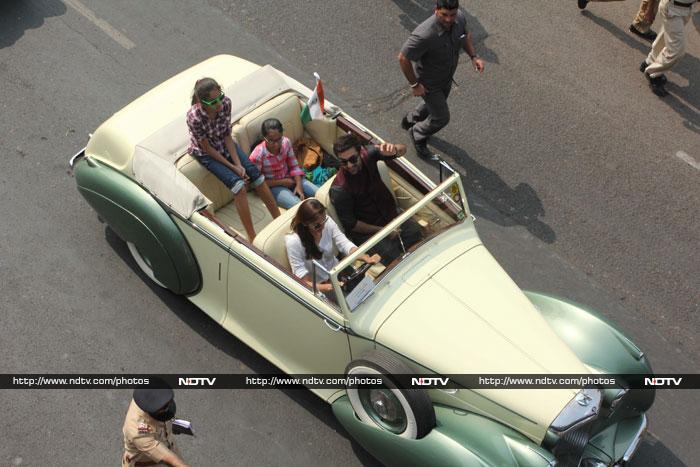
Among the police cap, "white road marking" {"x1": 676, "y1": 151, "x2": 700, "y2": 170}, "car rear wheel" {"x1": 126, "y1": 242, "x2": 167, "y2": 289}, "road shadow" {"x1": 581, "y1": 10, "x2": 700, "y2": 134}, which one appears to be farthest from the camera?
"road shadow" {"x1": 581, "y1": 10, "x2": 700, "y2": 134}

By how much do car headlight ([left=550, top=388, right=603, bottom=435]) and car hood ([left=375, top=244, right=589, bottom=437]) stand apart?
0.12ft

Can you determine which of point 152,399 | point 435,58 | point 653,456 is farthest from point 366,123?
point 152,399

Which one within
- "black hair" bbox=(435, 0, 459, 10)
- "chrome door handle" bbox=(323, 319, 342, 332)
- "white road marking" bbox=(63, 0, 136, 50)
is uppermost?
"black hair" bbox=(435, 0, 459, 10)

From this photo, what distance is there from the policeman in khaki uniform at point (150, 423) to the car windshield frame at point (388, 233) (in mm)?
1252

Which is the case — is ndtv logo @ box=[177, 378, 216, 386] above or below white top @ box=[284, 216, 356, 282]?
below

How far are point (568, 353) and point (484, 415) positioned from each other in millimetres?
728

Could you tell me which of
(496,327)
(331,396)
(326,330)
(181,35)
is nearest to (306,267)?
(326,330)

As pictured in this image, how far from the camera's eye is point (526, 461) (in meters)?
4.96

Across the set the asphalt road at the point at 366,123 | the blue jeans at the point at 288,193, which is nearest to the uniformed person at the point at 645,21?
the asphalt road at the point at 366,123

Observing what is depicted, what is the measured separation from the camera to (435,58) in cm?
737

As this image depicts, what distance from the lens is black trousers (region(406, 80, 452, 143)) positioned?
757 cm

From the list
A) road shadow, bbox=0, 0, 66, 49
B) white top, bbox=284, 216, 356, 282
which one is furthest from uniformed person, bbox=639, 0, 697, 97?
road shadow, bbox=0, 0, 66, 49

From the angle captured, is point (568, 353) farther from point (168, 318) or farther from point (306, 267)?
point (168, 318)

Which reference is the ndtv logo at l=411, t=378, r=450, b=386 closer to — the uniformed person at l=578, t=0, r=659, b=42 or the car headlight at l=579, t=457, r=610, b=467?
the car headlight at l=579, t=457, r=610, b=467
